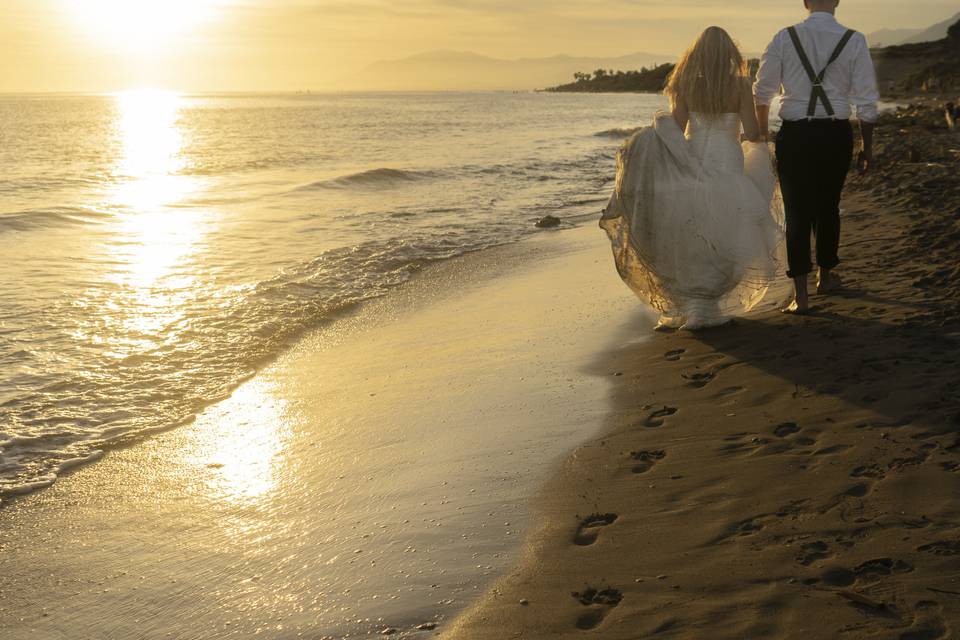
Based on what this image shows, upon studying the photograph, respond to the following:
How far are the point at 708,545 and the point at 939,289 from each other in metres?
3.69

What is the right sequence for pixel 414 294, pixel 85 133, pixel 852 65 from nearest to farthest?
pixel 852 65
pixel 414 294
pixel 85 133

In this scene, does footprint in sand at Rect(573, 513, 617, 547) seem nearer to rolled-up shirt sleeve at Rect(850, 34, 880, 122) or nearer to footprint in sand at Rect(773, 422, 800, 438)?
footprint in sand at Rect(773, 422, 800, 438)

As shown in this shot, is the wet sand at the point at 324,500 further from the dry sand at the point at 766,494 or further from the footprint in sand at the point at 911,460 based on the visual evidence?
the footprint in sand at the point at 911,460

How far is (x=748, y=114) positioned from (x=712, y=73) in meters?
0.38

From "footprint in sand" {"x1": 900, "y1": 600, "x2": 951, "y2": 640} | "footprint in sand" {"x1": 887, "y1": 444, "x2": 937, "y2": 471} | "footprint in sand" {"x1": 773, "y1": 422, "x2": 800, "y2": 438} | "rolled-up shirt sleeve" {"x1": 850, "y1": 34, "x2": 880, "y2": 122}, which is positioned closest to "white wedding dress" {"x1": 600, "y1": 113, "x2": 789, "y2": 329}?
"rolled-up shirt sleeve" {"x1": 850, "y1": 34, "x2": 880, "y2": 122}

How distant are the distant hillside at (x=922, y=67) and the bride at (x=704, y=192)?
38.8m

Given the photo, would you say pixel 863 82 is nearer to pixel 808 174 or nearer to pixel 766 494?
pixel 808 174

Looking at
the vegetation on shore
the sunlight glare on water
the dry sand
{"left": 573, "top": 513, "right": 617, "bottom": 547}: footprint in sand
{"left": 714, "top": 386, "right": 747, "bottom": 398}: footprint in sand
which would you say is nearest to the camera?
the dry sand

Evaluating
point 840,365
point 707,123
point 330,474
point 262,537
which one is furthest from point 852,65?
point 262,537

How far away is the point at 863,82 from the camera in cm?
537

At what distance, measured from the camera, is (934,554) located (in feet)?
8.82

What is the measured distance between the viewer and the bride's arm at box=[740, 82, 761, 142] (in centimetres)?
541

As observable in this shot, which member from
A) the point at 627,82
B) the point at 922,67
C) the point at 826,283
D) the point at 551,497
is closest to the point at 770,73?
the point at 826,283

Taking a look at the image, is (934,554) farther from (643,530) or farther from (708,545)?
(643,530)
